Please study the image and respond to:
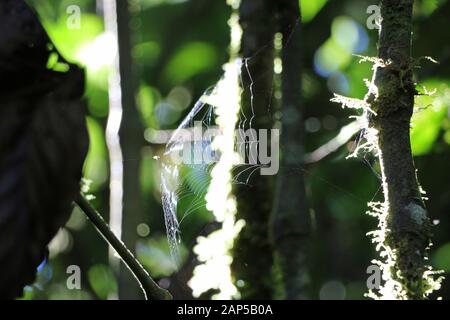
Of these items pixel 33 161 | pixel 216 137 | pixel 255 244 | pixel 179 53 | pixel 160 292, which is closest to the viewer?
pixel 33 161

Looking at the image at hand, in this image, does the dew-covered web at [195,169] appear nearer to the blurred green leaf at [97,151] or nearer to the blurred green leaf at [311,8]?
the blurred green leaf at [311,8]

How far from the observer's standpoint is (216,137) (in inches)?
41.8

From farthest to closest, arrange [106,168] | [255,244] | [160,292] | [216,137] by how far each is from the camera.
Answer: [106,168] → [255,244] → [216,137] → [160,292]

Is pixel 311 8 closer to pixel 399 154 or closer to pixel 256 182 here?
pixel 256 182

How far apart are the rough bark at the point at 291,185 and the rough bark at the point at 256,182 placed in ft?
0.09

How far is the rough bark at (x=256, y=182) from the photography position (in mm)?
1107

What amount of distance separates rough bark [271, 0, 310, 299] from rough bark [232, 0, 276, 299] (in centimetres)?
3

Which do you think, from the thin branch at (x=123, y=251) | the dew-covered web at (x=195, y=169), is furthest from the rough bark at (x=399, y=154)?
the dew-covered web at (x=195, y=169)

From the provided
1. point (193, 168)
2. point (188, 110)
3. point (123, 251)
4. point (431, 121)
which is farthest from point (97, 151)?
point (123, 251)

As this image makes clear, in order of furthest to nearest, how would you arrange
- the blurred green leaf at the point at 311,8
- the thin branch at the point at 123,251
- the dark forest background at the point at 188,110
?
1. the blurred green leaf at the point at 311,8
2. the dark forest background at the point at 188,110
3. the thin branch at the point at 123,251

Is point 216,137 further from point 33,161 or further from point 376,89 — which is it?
point 33,161

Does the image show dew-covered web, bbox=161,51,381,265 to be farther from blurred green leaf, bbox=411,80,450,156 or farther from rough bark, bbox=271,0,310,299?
blurred green leaf, bbox=411,80,450,156
